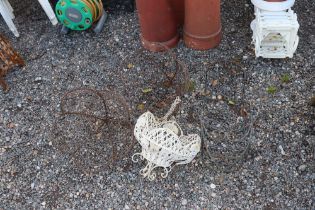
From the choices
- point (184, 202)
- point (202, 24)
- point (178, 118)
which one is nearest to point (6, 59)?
point (178, 118)

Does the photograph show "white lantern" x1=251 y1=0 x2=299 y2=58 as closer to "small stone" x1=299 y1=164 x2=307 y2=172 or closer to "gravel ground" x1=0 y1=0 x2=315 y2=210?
"gravel ground" x1=0 y1=0 x2=315 y2=210

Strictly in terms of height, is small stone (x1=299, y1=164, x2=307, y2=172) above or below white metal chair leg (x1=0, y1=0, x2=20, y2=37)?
below

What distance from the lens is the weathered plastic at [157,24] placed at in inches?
125

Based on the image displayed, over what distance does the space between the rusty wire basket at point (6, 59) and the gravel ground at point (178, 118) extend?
81 millimetres

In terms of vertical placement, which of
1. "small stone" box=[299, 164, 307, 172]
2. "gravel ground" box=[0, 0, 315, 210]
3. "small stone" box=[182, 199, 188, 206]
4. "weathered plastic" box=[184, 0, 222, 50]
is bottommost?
"small stone" box=[299, 164, 307, 172]

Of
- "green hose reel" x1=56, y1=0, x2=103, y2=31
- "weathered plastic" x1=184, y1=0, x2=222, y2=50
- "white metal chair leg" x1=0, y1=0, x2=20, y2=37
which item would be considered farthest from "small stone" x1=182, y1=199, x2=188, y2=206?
"white metal chair leg" x1=0, y1=0, x2=20, y2=37

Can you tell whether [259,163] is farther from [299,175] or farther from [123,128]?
[123,128]

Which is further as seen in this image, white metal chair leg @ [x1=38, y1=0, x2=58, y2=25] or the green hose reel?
white metal chair leg @ [x1=38, y1=0, x2=58, y2=25]

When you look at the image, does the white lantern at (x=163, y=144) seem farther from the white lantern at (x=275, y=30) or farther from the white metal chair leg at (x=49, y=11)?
the white metal chair leg at (x=49, y=11)

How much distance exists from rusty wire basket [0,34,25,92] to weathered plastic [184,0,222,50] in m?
1.50

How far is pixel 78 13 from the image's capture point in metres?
3.61

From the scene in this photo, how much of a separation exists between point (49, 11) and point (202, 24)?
1.51 metres

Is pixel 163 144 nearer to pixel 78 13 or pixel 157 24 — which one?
pixel 157 24

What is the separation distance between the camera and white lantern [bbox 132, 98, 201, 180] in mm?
2678
